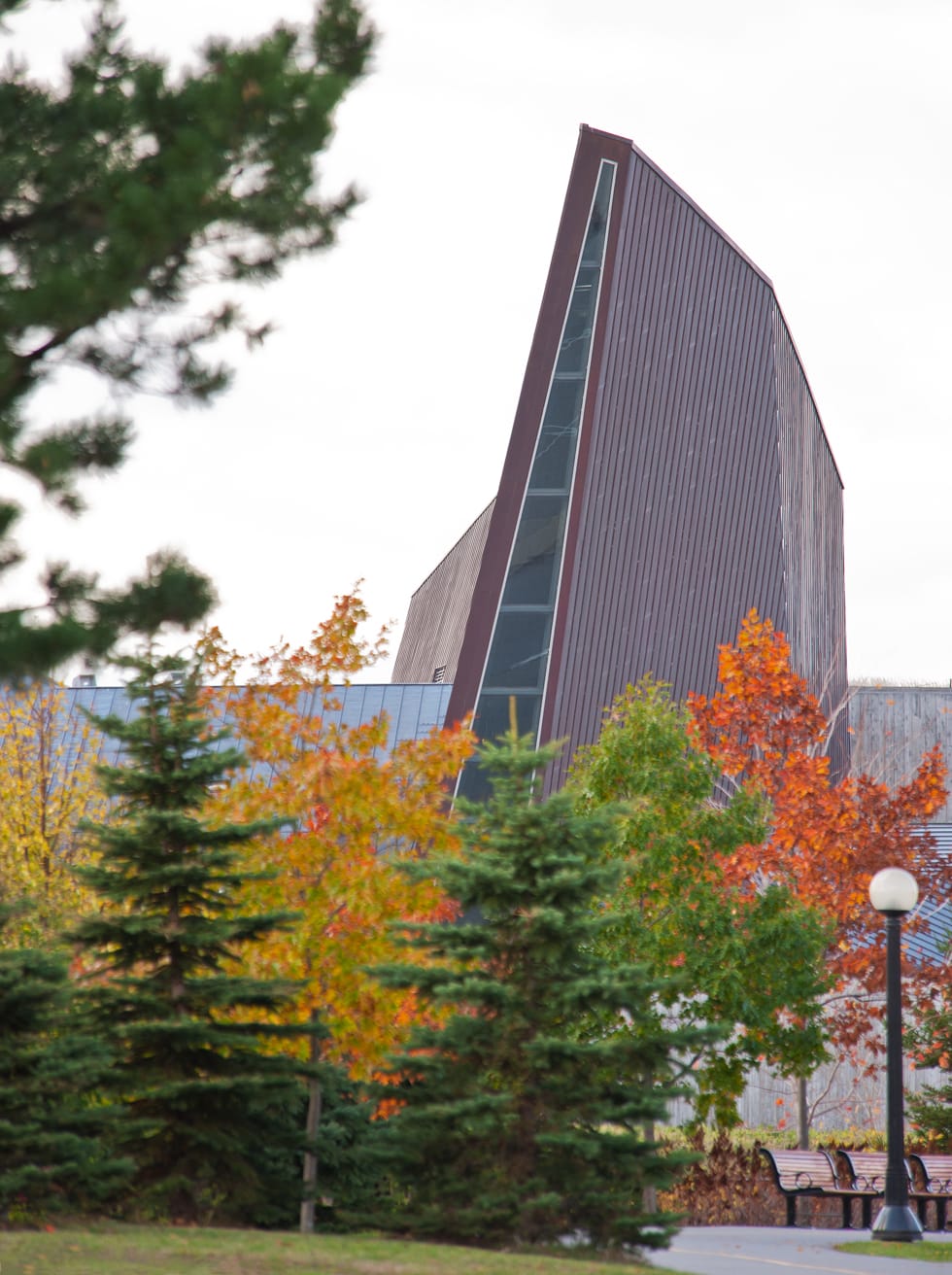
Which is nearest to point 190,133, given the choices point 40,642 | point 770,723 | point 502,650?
point 40,642

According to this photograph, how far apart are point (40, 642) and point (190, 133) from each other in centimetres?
279

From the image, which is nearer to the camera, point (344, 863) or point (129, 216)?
point (129, 216)

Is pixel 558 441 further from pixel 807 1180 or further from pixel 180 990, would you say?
pixel 180 990

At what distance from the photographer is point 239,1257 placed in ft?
33.7

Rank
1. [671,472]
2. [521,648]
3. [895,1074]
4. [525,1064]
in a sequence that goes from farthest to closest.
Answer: [671,472], [521,648], [895,1074], [525,1064]

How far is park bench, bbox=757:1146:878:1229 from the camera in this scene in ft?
54.6

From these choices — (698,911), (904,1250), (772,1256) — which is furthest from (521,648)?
(772,1256)

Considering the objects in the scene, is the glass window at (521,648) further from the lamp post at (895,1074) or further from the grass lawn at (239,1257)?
the grass lawn at (239,1257)

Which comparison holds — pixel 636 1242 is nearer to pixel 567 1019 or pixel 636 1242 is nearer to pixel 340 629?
pixel 567 1019

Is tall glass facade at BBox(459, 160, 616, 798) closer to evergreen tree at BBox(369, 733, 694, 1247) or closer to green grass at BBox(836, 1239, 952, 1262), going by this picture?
green grass at BBox(836, 1239, 952, 1262)

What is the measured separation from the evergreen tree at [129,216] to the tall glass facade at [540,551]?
2100cm

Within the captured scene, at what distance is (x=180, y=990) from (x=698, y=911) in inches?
238

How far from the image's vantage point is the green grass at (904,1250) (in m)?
13.8

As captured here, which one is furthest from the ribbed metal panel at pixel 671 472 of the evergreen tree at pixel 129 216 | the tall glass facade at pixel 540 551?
the evergreen tree at pixel 129 216
